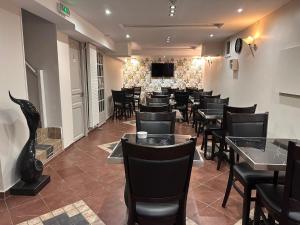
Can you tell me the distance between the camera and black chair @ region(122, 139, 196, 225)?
1279mm

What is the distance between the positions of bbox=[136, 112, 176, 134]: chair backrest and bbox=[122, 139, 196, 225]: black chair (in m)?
1.15

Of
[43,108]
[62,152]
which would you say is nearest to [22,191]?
[62,152]

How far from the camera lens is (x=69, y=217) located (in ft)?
7.32

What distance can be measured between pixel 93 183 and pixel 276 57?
3.56 meters

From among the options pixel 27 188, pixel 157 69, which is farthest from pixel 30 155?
pixel 157 69

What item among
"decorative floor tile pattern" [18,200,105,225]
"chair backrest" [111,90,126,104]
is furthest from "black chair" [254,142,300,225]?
"chair backrest" [111,90,126,104]

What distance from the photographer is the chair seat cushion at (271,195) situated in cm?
149

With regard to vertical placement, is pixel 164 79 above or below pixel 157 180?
above

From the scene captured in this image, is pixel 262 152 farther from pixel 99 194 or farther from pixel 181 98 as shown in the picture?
pixel 181 98

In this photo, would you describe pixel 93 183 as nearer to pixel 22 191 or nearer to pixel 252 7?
pixel 22 191

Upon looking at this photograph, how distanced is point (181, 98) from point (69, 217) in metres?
5.01

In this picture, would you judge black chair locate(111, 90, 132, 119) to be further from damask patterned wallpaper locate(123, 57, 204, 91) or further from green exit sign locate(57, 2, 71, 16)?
green exit sign locate(57, 2, 71, 16)

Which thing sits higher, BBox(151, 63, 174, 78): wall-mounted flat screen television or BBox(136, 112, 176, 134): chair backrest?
BBox(151, 63, 174, 78): wall-mounted flat screen television

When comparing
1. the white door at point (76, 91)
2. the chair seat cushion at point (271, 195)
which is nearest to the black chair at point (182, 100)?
the white door at point (76, 91)
